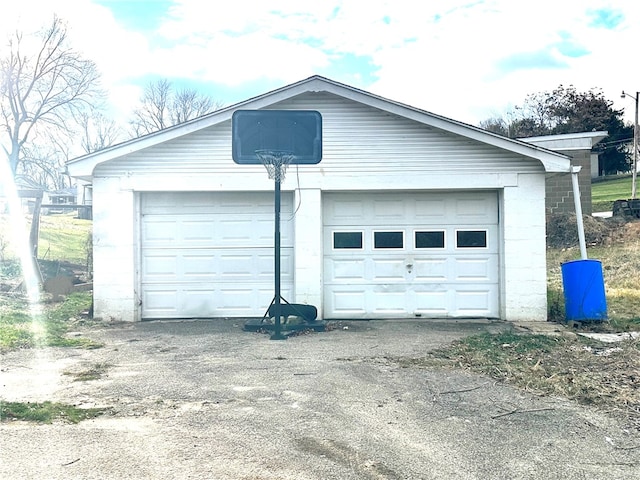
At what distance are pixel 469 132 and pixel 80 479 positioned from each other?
8.19 metres

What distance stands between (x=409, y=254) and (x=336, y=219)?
4.69ft

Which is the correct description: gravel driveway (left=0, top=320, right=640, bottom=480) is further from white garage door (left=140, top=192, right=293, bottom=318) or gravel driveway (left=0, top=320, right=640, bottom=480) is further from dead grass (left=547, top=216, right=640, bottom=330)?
dead grass (left=547, top=216, right=640, bottom=330)

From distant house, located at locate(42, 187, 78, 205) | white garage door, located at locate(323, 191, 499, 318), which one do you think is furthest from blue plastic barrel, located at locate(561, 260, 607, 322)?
distant house, located at locate(42, 187, 78, 205)

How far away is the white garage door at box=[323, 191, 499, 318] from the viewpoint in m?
10.7

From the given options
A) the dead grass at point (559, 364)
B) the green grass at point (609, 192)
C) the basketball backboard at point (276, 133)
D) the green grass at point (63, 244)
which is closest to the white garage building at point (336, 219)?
the basketball backboard at point (276, 133)

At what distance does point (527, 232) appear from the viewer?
10.4 m

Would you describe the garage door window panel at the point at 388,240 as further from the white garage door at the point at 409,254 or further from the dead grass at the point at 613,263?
the dead grass at the point at 613,263

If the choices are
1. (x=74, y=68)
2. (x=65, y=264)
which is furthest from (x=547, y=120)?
(x=65, y=264)

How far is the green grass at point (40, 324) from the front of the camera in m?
8.56

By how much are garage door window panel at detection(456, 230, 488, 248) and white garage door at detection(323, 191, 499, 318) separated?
0.02 metres

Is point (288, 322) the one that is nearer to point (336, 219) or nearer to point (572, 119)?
point (336, 219)

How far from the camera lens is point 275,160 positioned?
29.8 feet

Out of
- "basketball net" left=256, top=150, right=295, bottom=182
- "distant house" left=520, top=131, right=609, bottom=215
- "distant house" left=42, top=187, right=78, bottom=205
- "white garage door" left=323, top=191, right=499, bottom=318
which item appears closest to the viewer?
"basketball net" left=256, top=150, right=295, bottom=182

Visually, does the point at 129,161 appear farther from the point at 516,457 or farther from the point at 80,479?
the point at 516,457
